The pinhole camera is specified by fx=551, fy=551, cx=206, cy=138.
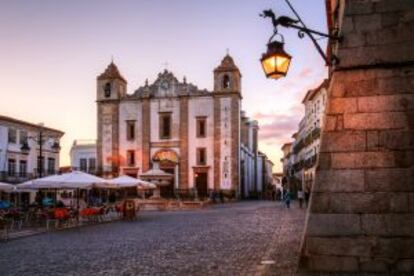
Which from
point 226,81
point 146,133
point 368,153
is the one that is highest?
point 226,81

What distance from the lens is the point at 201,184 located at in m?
50.2

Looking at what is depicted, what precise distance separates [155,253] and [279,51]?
566cm

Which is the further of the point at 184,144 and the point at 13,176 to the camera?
the point at 184,144

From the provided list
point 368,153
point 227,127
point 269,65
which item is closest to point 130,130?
point 227,127

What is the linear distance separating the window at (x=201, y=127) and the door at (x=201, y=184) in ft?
11.8

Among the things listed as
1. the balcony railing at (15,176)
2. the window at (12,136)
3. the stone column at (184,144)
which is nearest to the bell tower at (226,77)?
the stone column at (184,144)

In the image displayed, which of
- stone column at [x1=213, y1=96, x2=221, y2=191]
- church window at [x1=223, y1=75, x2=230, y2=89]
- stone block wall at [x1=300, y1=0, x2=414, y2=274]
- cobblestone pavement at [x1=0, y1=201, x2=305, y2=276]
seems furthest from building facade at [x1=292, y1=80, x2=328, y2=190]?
→ stone block wall at [x1=300, y1=0, x2=414, y2=274]

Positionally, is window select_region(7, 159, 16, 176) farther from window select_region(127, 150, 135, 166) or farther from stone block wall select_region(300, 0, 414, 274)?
stone block wall select_region(300, 0, 414, 274)

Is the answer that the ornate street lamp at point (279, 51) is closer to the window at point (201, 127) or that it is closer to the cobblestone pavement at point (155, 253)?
the cobblestone pavement at point (155, 253)

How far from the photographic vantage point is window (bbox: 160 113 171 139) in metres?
52.0

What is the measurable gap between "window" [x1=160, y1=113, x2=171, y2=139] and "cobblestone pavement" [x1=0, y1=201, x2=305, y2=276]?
3508cm

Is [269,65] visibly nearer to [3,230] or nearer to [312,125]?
[3,230]

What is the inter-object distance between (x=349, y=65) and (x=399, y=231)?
93.3 inches

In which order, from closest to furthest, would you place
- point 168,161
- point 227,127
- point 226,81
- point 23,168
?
point 23,168 → point 227,127 → point 226,81 → point 168,161
